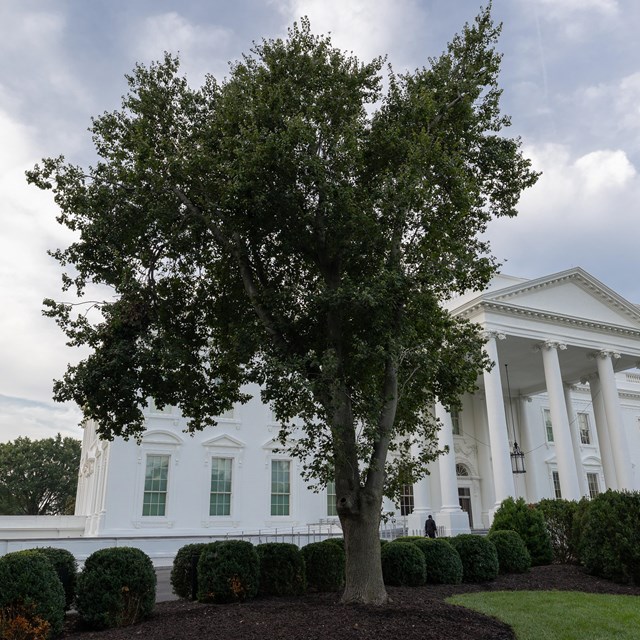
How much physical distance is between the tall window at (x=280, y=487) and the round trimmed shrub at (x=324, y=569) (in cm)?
1639

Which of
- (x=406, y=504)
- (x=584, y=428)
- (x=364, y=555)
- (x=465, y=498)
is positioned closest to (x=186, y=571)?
(x=364, y=555)

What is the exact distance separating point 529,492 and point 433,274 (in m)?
30.9

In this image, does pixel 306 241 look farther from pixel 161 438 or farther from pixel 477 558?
pixel 161 438

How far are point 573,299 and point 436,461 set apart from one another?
439 inches

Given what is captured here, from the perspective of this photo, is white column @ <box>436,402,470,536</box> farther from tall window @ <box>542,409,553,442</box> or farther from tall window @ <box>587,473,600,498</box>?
tall window @ <box>587,473,600,498</box>

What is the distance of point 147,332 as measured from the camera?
33.9ft

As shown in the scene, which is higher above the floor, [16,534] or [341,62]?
[341,62]

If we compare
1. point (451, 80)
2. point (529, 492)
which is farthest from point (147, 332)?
point (529, 492)

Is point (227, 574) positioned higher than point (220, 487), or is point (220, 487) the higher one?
point (220, 487)

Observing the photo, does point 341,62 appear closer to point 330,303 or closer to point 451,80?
point 451,80

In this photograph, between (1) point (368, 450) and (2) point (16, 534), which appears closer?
(1) point (368, 450)

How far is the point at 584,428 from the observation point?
3900 centimetres

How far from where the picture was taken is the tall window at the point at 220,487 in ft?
84.5

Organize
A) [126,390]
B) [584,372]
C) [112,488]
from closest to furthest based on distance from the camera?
[126,390] < [112,488] < [584,372]
